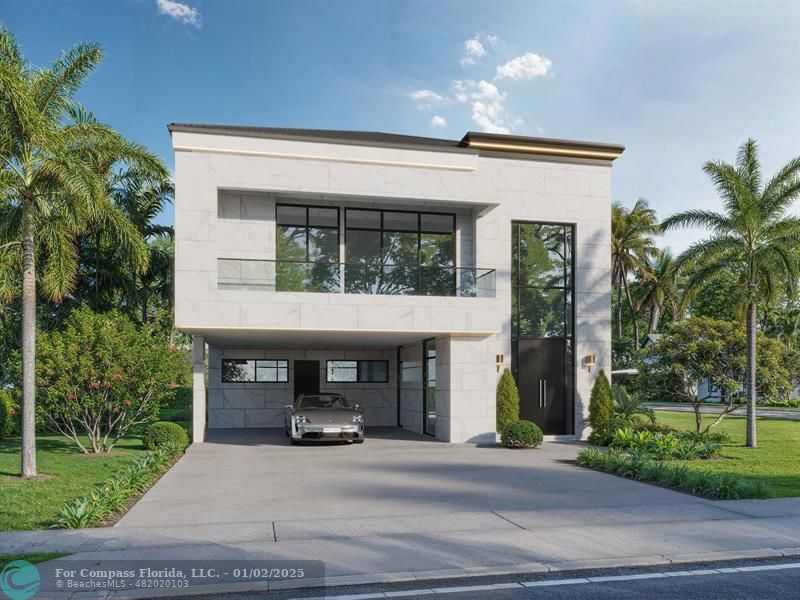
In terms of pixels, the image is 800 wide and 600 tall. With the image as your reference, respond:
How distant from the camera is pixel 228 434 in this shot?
21.7m

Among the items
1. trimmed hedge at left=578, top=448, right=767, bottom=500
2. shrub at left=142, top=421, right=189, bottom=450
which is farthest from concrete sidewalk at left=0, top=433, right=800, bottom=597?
shrub at left=142, top=421, right=189, bottom=450

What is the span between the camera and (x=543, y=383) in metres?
20.5

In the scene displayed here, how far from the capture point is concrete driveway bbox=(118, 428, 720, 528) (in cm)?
945

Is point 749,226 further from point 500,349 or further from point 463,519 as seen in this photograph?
point 463,519

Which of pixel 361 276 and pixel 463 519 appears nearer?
pixel 463 519

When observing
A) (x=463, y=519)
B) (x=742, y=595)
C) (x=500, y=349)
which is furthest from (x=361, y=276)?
(x=742, y=595)

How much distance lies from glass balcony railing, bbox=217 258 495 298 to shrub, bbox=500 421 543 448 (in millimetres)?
3639

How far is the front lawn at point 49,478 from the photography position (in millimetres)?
9492

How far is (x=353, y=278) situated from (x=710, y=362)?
1033 cm

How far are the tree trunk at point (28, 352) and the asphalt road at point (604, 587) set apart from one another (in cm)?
858

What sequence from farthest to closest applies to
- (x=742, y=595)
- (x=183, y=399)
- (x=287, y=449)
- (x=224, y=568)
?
(x=183, y=399) → (x=287, y=449) → (x=224, y=568) → (x=742, y=595)

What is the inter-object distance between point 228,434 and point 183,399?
2098 cm

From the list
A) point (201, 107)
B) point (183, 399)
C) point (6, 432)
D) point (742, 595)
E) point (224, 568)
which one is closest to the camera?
point (742, 595)

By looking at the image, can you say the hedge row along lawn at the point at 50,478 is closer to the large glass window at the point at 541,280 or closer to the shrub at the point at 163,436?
the shrub at the point at 163,436
